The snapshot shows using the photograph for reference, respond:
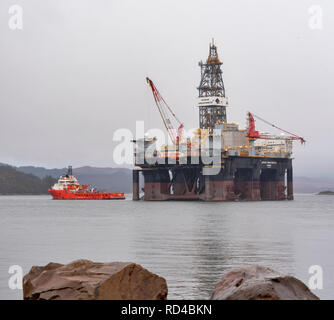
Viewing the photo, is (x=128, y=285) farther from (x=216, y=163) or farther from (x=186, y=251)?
(x=216, y=163)

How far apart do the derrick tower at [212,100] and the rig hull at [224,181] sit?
8467mm

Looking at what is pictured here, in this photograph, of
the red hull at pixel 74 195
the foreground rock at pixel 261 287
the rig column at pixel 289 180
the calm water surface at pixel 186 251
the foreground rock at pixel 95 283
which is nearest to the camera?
the foreground rock at pixel 261 287

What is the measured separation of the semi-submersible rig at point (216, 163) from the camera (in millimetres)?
72875

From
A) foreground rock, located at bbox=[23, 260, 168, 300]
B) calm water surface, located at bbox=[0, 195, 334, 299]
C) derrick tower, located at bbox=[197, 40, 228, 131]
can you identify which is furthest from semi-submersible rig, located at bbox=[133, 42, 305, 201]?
foreground rock, located at bbox=[23, 260, 168, 300]

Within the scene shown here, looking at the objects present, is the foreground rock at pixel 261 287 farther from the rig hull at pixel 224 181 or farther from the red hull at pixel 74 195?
the red hull at pixel 74 195

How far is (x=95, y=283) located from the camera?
7.68 metres

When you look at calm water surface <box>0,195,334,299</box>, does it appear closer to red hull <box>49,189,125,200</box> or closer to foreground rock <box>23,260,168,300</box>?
foreground rock <box>23,260,168,300</box>

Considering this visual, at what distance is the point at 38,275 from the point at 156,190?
71.1 m

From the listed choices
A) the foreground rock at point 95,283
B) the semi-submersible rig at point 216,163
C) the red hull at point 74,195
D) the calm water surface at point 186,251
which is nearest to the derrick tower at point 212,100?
the semi-submersible rig at point 216,163

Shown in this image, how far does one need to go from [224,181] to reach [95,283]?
64501mm

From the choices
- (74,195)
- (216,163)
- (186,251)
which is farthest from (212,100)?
(186,251)

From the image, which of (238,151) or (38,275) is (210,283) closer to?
(38,275)

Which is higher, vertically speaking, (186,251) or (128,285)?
(128,285)
